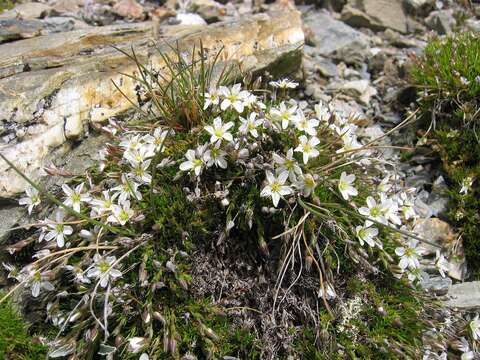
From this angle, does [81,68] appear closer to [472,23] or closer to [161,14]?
[161,14]

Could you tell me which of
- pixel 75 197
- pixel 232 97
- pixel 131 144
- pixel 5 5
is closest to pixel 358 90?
pixel 232 97

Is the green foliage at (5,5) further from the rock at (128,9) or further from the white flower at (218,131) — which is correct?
the white flower at (218,131)

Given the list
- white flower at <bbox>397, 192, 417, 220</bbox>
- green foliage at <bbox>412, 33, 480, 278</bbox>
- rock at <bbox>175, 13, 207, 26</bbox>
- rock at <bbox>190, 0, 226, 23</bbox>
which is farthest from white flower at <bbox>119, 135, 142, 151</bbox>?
rock at <bbox>190, 0, 226, 23</bbox>

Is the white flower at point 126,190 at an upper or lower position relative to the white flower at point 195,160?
lower

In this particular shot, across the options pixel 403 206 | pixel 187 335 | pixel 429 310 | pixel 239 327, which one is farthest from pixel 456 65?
pixel 187 335

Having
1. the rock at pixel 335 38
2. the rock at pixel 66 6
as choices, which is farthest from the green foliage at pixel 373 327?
the rock at pixel 66 6

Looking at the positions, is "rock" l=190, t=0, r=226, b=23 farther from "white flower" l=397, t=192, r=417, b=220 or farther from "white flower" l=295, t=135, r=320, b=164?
"white flower" l=397, t=192, r=417, b=220

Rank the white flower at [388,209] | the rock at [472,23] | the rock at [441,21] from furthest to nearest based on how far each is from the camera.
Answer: the rock at [441,21] < the rock at [472,23] < the white flower at [388,209]
